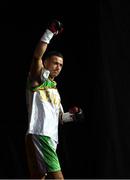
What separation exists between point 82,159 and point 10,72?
0.94m

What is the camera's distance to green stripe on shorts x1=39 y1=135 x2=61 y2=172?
9.67 feet

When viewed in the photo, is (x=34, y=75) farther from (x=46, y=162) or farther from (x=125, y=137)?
(x=125, y=137)

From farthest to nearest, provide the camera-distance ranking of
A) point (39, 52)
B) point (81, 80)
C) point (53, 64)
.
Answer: point (81, 80), point (53, 64), point (39, 52)

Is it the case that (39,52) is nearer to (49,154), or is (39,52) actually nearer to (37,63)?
(37,63)

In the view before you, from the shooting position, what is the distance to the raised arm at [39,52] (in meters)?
2.91


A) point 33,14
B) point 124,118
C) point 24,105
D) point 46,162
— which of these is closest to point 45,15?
point 33,14

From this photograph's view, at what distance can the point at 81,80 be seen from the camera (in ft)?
13.4

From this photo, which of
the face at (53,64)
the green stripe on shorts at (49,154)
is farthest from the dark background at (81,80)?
the green stripe on shorts at (49,154)

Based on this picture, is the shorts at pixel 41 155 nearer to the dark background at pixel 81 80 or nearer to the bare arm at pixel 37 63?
the bare arm at pixel 37 63

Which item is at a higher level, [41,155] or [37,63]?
[37,63]

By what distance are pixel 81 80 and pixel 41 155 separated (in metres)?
1.25

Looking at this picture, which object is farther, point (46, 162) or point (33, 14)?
point (33, 14)

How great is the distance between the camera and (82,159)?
4.07m

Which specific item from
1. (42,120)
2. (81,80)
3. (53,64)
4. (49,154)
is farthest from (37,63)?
(81,80)
